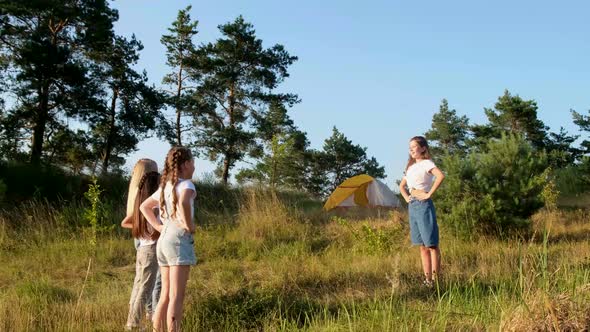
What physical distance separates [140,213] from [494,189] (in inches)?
242

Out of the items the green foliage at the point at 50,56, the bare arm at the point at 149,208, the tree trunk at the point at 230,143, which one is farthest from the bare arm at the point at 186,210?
the tree trunk at the point at 230,143

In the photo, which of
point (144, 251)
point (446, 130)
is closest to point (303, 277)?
point (144, 251)

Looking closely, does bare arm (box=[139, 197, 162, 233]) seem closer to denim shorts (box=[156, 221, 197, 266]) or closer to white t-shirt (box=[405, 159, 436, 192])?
denim shorts (box=[156, 221, 197, 266])

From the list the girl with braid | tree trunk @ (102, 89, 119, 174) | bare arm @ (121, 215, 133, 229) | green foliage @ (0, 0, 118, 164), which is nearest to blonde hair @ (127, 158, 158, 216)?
bare arm @ (121, 215, 133, 229)

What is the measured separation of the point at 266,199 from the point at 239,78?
15.2m

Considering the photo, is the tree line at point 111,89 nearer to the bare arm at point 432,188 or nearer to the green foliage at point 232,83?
the green foliage at point 232,83

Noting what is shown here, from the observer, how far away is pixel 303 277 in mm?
5805

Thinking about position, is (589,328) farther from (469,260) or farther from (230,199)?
(230,199)

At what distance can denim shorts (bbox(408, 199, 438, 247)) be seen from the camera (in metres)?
5.18

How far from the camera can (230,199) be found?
15.3 meters

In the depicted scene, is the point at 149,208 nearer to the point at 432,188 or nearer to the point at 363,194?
the point at 432,188

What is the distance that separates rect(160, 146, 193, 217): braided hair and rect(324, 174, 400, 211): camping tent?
1399 centimetres

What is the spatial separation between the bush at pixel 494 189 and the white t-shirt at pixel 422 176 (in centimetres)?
320

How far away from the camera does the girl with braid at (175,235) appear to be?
3551 mm
